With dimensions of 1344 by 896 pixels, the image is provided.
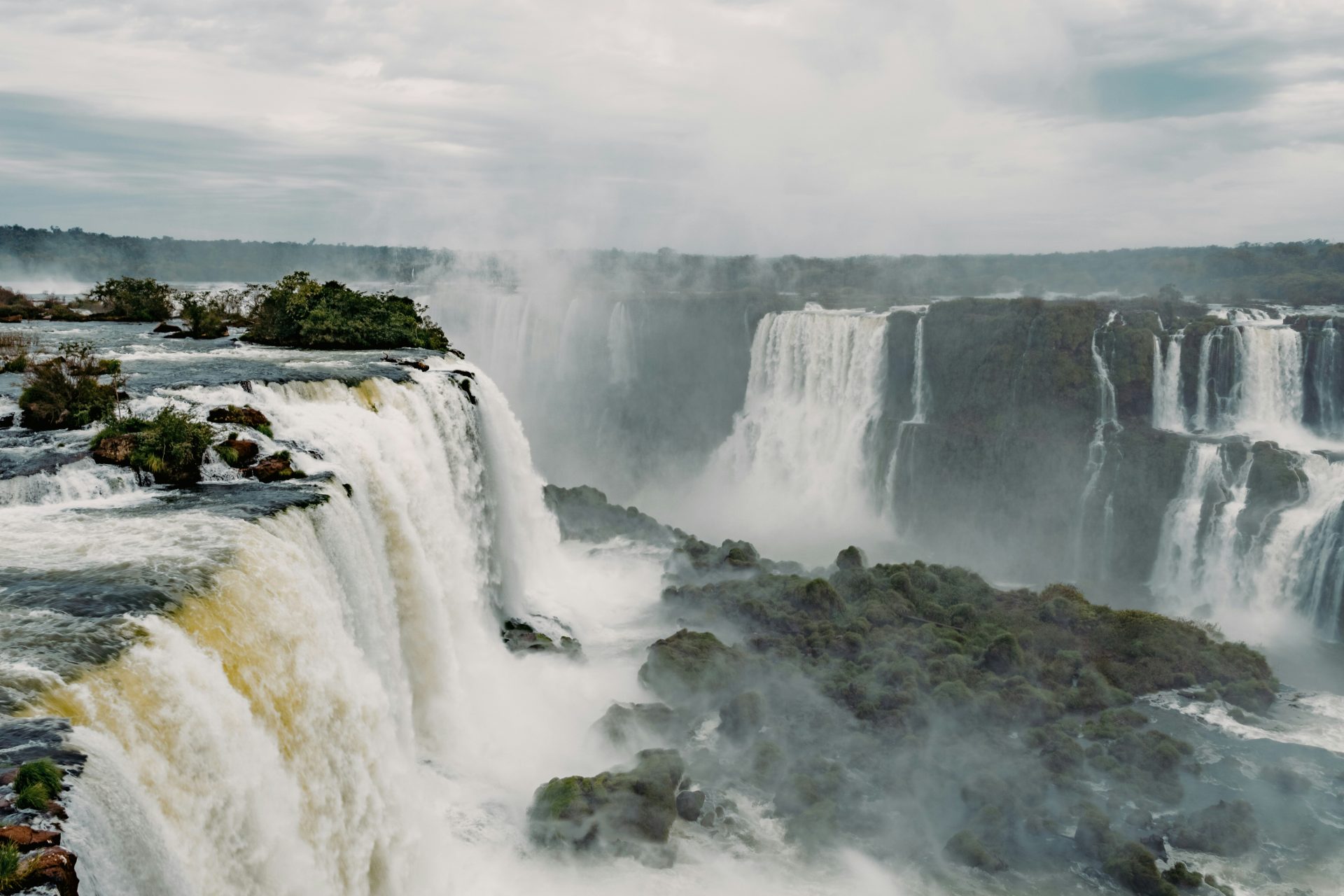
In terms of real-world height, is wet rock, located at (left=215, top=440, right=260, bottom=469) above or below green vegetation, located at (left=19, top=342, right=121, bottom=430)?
below

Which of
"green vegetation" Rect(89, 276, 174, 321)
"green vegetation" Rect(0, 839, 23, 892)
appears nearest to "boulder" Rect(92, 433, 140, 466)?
"green vegetation" Rect(0, 839, 23, 892)

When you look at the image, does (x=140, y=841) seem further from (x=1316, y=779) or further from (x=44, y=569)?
(x=1316, y=779)

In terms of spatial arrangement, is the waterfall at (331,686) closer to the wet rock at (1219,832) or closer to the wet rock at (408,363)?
the wet rock at (408,363)

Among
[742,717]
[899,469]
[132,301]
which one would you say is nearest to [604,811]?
[742,717]

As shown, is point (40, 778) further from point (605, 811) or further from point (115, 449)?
point (605, 811)

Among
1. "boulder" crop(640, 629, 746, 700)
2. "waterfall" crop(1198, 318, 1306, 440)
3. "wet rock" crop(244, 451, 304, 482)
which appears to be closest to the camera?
"wet rock" crop(244, 451, 304, 482)

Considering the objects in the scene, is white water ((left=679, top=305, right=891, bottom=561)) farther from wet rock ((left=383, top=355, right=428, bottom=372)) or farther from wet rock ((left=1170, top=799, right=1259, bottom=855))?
wet rock ((left=1170, top=799, right=1259, bottom=855))
